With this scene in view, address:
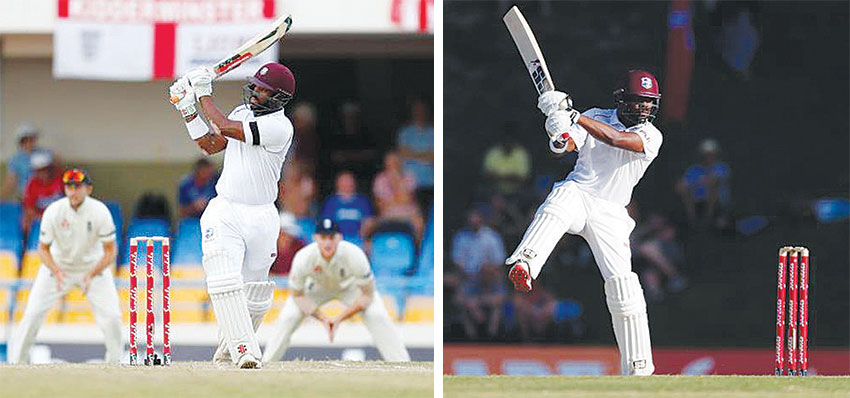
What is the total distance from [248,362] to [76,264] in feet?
12.4

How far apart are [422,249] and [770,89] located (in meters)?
3.14

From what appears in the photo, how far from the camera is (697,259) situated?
1102 cm

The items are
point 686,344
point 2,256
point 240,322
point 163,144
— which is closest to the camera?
point 240,322

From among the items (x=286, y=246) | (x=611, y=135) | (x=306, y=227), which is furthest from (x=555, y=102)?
(x=306, y=227)

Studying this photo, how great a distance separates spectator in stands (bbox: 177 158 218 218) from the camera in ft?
43.4

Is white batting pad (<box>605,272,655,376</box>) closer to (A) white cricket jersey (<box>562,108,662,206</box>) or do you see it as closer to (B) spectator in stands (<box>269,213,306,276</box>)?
(A) white cricket jersey (<box>562,108,662,206</box>)

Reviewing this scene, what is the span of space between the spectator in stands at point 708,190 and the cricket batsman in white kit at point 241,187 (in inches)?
153

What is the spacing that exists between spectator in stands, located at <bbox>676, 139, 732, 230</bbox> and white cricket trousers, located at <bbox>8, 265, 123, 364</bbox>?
139 inches

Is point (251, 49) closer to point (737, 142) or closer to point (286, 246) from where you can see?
point (737, 142)

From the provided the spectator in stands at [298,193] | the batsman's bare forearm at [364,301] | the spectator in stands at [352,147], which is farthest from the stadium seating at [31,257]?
the batsman's bare forearm at [364,301]

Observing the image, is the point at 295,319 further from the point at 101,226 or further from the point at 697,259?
the point at 697,259

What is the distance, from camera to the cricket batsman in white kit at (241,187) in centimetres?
757

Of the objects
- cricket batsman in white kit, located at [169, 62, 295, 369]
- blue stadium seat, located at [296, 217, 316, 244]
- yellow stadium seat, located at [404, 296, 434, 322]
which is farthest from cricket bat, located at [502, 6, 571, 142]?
blue stadium seat, located at [296, 217, 316, 244]

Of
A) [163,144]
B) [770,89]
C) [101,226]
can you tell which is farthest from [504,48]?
[163,144]
